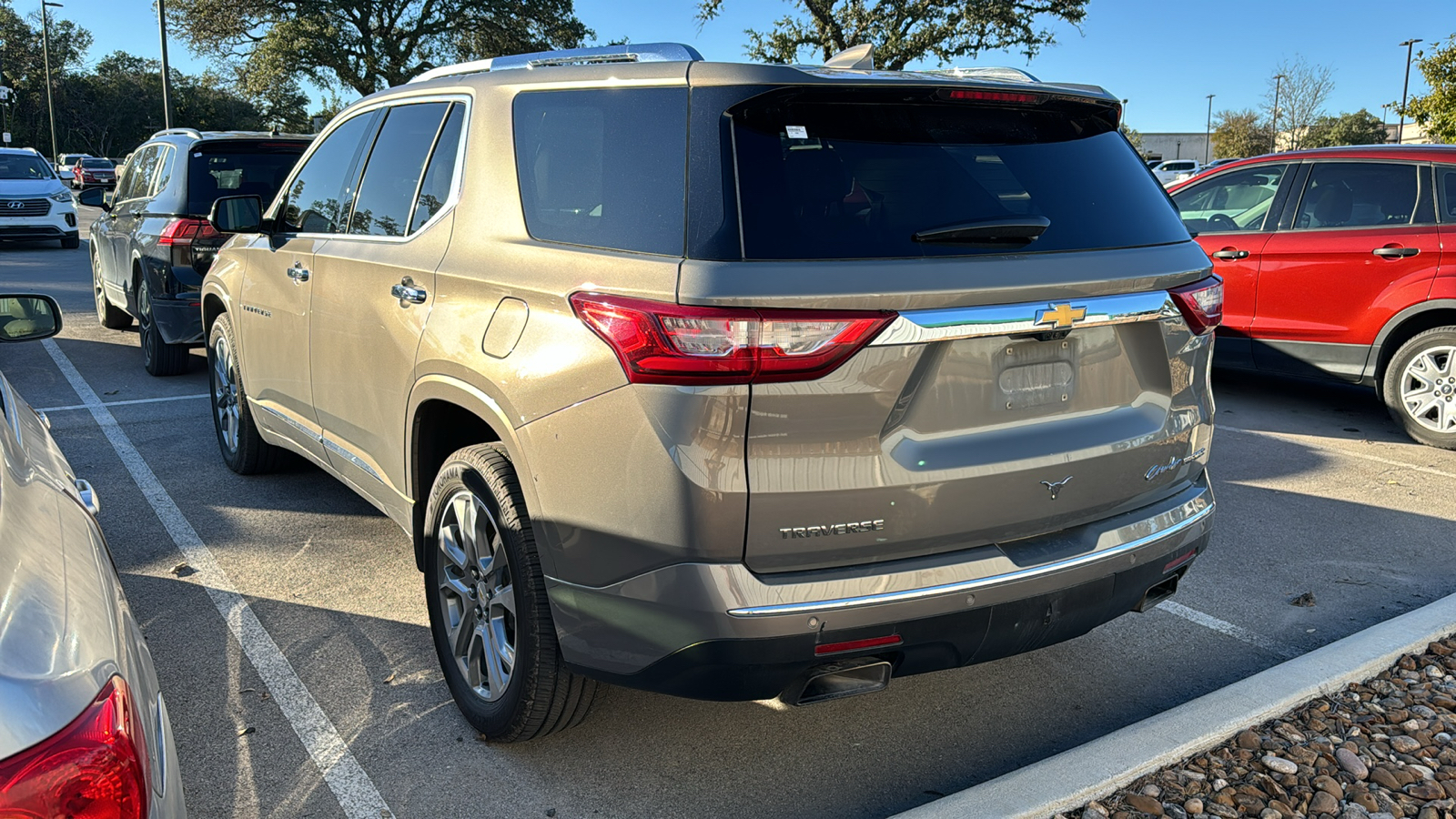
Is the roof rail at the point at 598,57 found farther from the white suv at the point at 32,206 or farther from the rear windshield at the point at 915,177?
the white suv at the point at 32,206

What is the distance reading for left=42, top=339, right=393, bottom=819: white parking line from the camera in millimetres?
2946

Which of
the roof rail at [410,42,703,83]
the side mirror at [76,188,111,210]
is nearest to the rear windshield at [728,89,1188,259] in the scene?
the roof rail at [410,42,703,83]

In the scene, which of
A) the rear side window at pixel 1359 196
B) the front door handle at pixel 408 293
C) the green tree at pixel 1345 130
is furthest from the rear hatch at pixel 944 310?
the green tree at pixel 1345 130

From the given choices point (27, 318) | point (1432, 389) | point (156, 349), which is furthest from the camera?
point (156, 349)

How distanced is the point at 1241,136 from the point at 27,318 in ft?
250

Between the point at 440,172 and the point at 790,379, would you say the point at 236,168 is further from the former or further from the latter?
the point at 790,379

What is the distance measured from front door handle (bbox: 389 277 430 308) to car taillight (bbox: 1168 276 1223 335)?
2188 millimetres

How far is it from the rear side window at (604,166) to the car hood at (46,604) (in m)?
1.30

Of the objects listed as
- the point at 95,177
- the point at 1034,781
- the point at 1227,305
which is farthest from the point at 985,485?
the point at 95,177

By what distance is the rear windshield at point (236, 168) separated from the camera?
26.2 feet

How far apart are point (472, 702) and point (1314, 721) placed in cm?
252

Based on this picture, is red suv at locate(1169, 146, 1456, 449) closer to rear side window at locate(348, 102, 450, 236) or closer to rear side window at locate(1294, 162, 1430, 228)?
rear side window at locate(1294, 162, 1430, 228)

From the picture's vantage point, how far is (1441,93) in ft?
67.1

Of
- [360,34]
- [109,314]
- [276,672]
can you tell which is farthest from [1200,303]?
[360,34]
